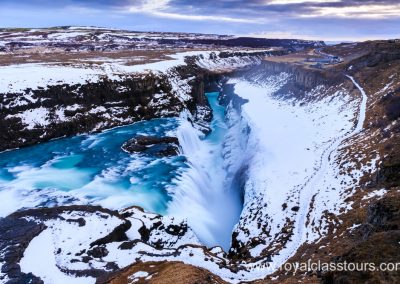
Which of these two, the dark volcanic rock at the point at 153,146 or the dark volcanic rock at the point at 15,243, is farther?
the dark volcanic rock at the point at 153,146

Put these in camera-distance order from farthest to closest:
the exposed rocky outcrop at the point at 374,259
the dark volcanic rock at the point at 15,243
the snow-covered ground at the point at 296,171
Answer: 1. the snow-covered ground at the point at 296,171
2. the dark volcanic rock at the point at 15,243
3. the exposed rocky outcrop at the point at 374,259

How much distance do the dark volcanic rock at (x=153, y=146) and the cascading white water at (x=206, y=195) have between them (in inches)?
105

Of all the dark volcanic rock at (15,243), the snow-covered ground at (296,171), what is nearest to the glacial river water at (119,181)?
the snow-covered ground at (296,171)

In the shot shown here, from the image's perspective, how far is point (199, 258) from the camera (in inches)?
806

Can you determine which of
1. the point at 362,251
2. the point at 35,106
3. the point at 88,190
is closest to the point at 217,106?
the point at 35,106

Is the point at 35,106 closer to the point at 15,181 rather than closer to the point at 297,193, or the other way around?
the point at 15,181

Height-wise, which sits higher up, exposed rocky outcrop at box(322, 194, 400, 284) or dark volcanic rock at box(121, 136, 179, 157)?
exposed rocky outcrop at box(322, 194, 400, 284)

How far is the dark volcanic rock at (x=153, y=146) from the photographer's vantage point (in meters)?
44.6

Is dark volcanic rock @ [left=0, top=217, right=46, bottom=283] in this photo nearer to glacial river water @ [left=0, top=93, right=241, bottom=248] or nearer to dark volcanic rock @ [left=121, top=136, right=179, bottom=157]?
glacial river water @ [left=0, top=93, right=241, bottom=248]

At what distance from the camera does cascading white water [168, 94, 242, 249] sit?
100 ft

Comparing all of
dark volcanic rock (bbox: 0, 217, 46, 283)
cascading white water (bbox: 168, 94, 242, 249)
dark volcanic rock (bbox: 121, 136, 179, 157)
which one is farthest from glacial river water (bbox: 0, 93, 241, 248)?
dark volcanic rock (bbox: 0, 217, 46, 283)

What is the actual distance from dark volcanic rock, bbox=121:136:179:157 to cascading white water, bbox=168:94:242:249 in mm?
2659

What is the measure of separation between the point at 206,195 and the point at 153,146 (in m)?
12.0

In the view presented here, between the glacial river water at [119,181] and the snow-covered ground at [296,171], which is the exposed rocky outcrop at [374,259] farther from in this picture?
the glacial river water at [119,181]
